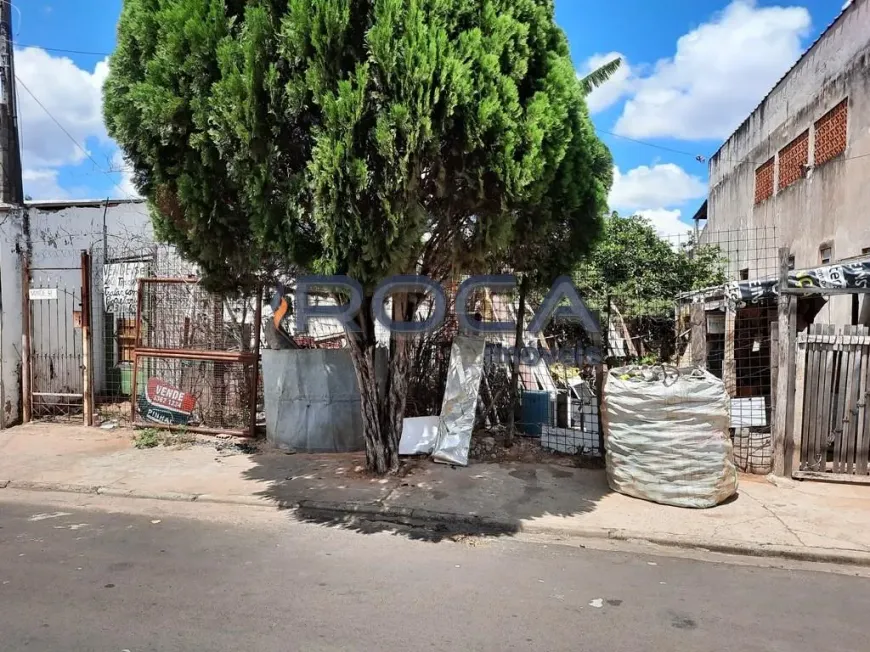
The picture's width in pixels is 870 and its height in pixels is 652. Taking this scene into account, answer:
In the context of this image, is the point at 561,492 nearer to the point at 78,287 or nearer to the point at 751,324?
the point at 751,324

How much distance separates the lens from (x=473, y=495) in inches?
233

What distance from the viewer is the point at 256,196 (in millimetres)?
4801

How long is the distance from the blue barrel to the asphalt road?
320cm

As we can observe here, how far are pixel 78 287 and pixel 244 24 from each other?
7.06 meters

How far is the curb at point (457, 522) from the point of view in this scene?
4.57m

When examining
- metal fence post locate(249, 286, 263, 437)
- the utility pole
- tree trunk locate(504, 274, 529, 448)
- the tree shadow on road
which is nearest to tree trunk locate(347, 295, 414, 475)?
the tree shadow on road

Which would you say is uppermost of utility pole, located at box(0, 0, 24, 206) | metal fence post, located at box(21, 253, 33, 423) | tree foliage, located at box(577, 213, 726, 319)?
utility pole, located at box(0, 0, 24, 206)

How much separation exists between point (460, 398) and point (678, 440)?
8.38ft

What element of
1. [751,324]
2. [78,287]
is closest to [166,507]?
[78,287]

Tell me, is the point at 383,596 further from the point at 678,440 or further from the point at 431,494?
the point at 678,440

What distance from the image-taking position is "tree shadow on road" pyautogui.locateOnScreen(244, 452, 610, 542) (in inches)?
207

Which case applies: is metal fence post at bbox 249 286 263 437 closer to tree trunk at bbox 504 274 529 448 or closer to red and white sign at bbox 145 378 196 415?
red and white sign at bbox 145 378 196 415

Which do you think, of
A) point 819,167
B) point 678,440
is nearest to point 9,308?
point 678,440

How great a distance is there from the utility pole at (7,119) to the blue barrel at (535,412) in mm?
8440
